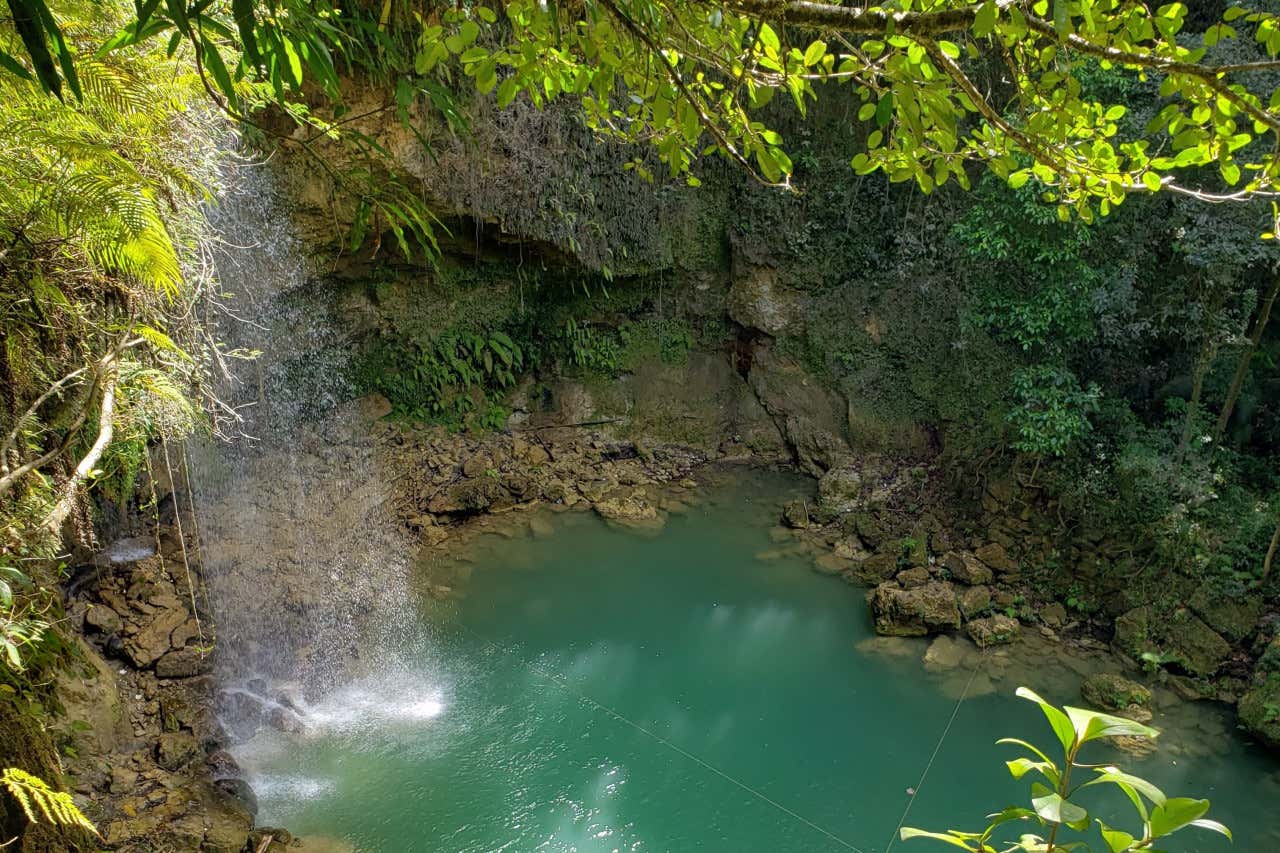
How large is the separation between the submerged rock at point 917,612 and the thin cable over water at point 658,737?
0.55m

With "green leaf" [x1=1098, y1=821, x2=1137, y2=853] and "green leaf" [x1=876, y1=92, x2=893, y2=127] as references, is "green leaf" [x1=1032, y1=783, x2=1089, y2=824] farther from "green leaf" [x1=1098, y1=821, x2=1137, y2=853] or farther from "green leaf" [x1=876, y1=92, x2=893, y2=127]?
"green leaf" [x1=876, y1=92, x2=893, y2=127]

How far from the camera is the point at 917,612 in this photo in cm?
511

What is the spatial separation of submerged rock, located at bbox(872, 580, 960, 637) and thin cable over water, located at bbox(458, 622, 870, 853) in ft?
1.81

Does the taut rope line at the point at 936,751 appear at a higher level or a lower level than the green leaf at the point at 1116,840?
lower

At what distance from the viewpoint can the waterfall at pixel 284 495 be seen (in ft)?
15.1

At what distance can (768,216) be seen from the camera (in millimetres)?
7766

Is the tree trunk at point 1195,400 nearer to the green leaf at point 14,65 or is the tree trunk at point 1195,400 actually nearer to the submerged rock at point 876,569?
the submerged rock at point 876,569

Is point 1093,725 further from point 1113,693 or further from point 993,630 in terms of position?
point 993,630

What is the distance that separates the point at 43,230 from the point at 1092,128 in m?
2.98

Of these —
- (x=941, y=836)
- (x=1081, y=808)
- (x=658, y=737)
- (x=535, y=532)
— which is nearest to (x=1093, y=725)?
(x=1081, y=808)

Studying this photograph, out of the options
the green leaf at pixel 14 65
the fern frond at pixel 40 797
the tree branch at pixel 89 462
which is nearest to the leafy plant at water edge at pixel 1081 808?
the green leaf at pixel 14 65

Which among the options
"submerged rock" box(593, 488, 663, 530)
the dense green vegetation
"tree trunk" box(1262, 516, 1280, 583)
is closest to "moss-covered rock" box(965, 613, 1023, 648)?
the dense green vegetation

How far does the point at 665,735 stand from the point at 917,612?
6.91ft

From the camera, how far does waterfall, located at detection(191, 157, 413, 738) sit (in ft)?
15.1
